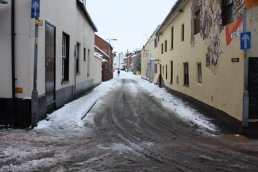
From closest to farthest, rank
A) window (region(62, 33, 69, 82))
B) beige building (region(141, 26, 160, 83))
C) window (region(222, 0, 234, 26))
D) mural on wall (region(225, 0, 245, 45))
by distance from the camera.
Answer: mural on wall (region(225, 0, 245, 45)) < window (region(222, 0, 234, 26)) < window (region(62, 33, 69, 82)) < beige building (region(141, 26, 160, 83))

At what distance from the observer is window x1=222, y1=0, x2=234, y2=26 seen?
38.7 ft

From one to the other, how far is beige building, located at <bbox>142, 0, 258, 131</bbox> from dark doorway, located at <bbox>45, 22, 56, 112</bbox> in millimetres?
5648

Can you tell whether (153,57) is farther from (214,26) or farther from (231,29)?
(231,29)

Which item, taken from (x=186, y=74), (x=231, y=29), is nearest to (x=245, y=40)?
(x=231, y=29)

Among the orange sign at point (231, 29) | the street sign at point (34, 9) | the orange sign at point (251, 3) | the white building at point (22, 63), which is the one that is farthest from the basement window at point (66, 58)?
the orange sign at point (251, 3)

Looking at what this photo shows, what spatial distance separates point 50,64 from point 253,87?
635cm

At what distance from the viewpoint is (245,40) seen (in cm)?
974

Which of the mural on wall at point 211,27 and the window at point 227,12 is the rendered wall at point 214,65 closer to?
the mural on wall at point 211,27

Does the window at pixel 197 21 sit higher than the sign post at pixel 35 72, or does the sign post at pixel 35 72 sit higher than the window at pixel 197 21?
the window at pixel 197 21

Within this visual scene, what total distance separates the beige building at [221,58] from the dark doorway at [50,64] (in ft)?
18.5

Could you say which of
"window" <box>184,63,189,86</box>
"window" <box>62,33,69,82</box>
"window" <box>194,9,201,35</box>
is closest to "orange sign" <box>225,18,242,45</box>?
"window" <box>194,9,201,35</box>

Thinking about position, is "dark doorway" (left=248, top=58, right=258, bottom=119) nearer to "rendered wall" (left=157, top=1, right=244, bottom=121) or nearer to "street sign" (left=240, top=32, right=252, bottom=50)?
"rendered wall" (left=157, top=1, right=244, bottom=121)

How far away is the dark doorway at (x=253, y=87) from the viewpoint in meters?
10.0

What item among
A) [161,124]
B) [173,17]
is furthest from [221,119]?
[173,17]
